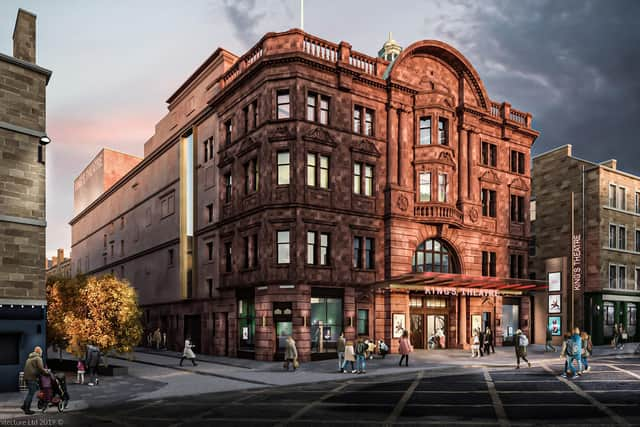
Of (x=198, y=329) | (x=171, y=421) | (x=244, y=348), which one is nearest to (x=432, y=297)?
(x=244, y=348)

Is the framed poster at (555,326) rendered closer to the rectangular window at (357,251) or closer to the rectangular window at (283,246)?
the rectangular window at (357,251)

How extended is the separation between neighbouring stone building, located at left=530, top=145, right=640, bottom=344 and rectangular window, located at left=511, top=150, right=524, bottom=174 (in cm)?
787

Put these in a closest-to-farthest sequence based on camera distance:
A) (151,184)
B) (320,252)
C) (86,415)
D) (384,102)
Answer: (86,415)
(320,252)
(384,102)
(151,184)

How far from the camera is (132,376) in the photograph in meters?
27.6

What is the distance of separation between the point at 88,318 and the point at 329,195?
1529cm

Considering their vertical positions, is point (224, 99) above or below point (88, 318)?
above

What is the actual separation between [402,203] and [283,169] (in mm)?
8633

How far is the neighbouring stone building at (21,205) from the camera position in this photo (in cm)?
2277

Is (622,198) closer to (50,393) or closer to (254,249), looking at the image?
(254,249)

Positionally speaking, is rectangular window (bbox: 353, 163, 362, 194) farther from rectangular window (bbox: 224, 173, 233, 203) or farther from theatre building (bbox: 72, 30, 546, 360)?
rectangular window (bbox: 224, 173, 233, 203)

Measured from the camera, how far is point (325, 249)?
35.8 metres

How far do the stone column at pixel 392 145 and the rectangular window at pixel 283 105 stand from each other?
23.9ft

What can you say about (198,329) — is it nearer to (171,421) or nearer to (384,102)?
(384,102)

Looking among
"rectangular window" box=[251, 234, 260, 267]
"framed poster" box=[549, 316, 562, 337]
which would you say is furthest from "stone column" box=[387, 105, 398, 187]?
"framed poster" box=[549, 316, 562, 337]
